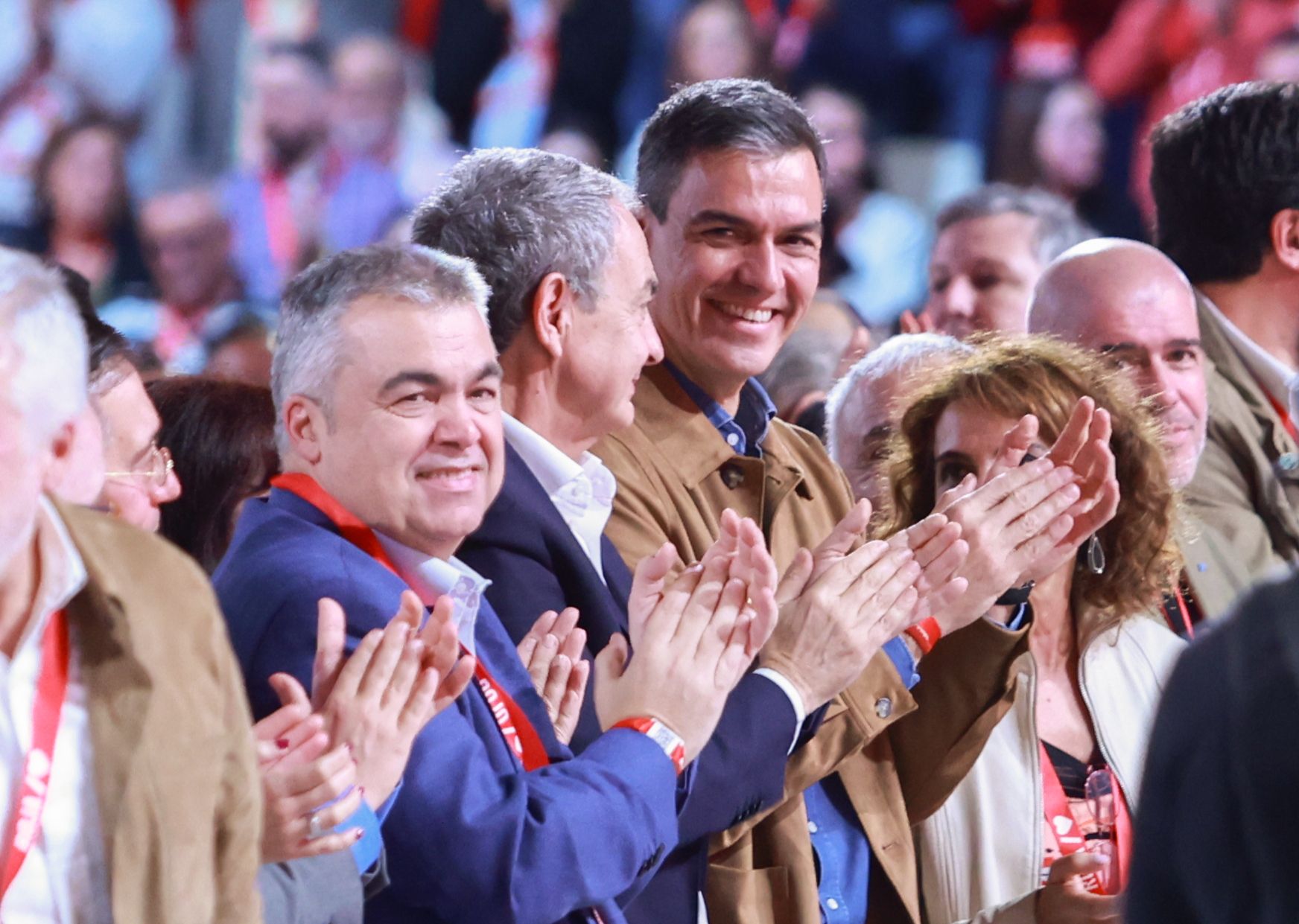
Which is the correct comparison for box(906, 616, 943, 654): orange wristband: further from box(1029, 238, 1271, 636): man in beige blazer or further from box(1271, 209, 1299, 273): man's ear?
box(1271, 209, 1299, 273): man's ear

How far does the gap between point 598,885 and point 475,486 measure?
482 millimetres

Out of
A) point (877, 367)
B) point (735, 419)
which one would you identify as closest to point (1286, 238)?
point (877, 367)

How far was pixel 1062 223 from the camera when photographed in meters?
4.63

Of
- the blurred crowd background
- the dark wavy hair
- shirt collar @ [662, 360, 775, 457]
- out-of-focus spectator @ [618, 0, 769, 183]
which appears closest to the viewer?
the dark wavy hair

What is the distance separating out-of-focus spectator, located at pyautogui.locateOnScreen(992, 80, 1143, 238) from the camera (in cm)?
711

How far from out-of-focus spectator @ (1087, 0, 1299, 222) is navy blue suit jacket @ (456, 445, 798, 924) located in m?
5.40

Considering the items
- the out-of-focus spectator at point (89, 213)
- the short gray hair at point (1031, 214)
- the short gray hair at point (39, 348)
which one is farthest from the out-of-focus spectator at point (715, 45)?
the short gray hair at point (39, 348)

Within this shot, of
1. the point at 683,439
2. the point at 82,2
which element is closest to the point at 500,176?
the point at 683,439

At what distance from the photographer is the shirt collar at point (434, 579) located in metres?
2.14

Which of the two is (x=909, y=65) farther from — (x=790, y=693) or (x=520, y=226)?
(x=790, y=693)

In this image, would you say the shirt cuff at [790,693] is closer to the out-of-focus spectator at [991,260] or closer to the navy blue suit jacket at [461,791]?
the navy blue suit jacket at [461,791]

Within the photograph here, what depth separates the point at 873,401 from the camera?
3.43m

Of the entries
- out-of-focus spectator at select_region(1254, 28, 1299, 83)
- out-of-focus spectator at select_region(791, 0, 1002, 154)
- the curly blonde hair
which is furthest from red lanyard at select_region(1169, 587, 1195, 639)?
out-of-focus spectator at select_region(1254, 28, 1299, 83)

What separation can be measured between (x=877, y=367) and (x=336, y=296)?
1.47m
